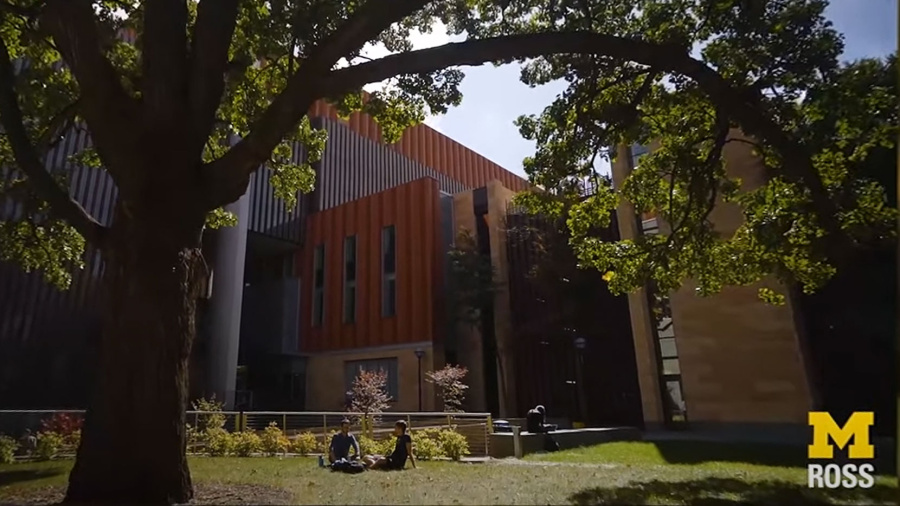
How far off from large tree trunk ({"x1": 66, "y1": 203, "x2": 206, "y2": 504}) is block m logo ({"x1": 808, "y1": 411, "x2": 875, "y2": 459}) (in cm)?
696

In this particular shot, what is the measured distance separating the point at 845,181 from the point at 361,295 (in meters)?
23.6

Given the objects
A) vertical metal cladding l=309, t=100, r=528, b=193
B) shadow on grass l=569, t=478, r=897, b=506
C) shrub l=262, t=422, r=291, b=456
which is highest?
vertical metal cladding l=309, t=100, r=528, b=193

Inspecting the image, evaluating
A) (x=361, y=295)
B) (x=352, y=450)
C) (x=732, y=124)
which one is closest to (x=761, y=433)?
(x=732, y=124)

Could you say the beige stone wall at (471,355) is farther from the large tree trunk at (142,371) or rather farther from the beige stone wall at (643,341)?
the large tree trunk at (142,371)

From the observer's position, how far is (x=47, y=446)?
12.9m

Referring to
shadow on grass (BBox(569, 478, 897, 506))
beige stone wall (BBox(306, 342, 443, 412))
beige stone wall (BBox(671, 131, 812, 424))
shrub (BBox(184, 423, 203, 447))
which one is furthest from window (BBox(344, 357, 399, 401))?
shadow on grass (BBox(569, 478, 897, 506))

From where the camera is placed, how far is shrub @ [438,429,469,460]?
12.3 m

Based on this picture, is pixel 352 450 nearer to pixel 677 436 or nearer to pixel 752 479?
pixel 752 479

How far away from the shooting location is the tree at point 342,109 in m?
6.43

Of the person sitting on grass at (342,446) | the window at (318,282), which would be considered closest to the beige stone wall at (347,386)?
the window at (318,282)

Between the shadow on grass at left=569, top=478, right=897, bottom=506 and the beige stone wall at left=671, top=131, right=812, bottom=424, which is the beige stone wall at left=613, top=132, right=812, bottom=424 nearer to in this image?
the beige stone wall at left=671, top=131, right=812, bottom=424

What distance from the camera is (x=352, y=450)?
1032 cm

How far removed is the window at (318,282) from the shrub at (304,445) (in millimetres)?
19082

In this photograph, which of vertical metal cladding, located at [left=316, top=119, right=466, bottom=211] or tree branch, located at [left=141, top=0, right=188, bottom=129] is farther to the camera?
vertical metal cladding, located at [left=316, top=119, right=466, bottom=211]
